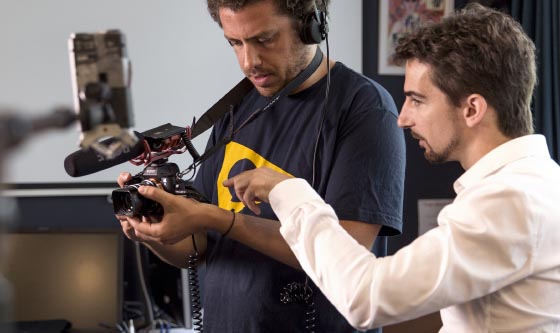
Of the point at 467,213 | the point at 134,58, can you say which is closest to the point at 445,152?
the point at 467,213

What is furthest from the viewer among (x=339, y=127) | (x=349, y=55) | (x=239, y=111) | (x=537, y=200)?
(x=349, y=55)

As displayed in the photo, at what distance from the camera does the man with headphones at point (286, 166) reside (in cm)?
136

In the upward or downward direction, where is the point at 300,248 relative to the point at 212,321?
upward

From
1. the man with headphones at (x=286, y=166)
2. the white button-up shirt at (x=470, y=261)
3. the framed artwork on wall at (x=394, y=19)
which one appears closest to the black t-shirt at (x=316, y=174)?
the man with headphones at (x=286, y=166)

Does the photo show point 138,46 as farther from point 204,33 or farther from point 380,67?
point 380,67

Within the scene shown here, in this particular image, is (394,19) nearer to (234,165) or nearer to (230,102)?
(230,102)

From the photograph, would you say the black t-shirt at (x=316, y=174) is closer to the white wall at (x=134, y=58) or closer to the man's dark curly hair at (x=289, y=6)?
the man's dark curly hair at (x=289, y=6)

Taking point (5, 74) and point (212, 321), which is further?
point (5, 74)

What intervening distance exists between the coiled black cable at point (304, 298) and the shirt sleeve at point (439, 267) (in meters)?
0.24

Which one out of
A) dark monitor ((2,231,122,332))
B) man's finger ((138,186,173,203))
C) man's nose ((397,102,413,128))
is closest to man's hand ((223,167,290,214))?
man's finger ((138,186,173,203))

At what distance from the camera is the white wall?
294cm

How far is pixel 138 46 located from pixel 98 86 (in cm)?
255

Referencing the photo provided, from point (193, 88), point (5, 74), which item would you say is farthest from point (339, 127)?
point (5, 74)

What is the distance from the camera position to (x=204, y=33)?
3.08 metres
